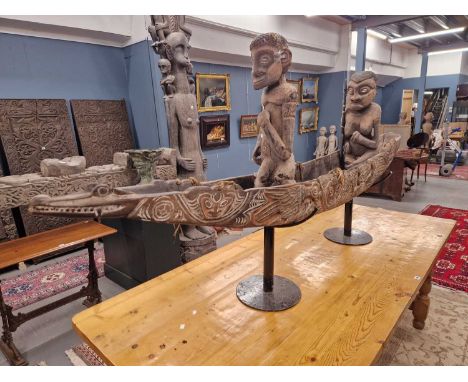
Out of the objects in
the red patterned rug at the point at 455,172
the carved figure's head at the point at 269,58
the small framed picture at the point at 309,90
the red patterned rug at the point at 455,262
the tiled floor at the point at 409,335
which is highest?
the small framed picture at the point at 309,90

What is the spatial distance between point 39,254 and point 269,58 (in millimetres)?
2181

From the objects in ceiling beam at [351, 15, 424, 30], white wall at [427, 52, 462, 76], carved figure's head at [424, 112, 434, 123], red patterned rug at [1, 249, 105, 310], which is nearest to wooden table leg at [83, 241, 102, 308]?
red patterned rug at [1, 249, 105, 310]

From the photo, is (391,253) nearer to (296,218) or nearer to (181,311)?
(296,218)

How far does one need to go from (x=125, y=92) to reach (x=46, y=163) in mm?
1829

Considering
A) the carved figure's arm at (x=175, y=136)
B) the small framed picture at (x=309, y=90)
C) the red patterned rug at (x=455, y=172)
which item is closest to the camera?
the carved figure's arm at (x=175, y=136)

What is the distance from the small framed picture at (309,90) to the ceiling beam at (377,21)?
4.69 ft

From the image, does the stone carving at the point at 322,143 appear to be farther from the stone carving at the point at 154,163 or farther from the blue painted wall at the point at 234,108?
the stone carving at the point at 154,163

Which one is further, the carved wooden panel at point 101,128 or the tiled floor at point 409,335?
the carved wooden panel at point 101,128

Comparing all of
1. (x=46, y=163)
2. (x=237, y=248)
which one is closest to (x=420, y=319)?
(x=237, y=248)

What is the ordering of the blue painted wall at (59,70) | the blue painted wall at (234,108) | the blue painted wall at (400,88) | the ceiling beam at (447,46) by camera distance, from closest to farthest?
the blue painted wall at (59,70) → the blue painted wall at (234,108) → the ceiling beam at (447,46) → the blue painted wall at (400,88)

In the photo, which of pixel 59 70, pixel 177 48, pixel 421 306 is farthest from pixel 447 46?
pixel 59 70

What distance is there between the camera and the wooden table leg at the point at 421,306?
2318mm

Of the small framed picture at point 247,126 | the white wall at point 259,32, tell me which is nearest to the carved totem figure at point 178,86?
the white wall at point 259,32

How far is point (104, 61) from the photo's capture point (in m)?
4.41
